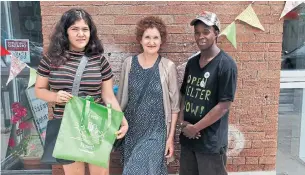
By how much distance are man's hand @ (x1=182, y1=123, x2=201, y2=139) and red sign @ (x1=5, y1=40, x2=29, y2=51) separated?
2.00 metres

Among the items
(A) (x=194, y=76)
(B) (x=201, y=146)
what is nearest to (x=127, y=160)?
(B) (x=201, y=146)

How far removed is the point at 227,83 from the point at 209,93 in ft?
0.56

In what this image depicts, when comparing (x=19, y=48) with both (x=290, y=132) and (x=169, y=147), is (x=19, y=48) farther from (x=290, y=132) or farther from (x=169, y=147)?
(x=290, y=132)

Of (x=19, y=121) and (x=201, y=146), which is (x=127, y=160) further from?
(x=19, y=121)

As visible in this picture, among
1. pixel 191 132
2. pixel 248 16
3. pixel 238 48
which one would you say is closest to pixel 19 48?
pixel 191 132

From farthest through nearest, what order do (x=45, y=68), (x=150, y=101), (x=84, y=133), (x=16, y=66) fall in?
(x=16, y=66)
(x=150, y=101)
(x=45, y=68)
(x=84, y=133)

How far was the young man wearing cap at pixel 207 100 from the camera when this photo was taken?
8.17 ft

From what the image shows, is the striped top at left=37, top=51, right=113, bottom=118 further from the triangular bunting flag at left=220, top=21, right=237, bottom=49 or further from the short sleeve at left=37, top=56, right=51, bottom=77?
the triangular bunting flag at left=220, top=21, right=237, bottom=49

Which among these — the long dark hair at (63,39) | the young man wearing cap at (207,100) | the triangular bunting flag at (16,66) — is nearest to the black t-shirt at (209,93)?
the young man wearing cap at (207,100)

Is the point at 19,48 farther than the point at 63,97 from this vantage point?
Yes

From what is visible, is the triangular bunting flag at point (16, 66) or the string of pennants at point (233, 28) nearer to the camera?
the string of pennants at point (233, 28)

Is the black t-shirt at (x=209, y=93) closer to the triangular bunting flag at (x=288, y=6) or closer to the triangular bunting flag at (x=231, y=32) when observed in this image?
the triangular bunting flag at (x=231, y=32)

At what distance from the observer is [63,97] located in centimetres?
241

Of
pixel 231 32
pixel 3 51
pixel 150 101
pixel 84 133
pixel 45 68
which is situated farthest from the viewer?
pixel 3 51
